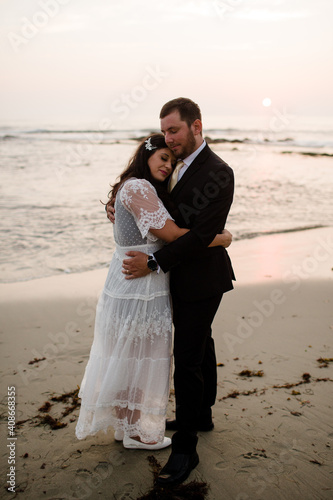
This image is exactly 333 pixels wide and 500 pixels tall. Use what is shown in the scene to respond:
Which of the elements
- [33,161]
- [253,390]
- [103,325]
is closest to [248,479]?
[253,390]

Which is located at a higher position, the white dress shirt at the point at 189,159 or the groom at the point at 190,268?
the white dress shirt at the point at 189,159

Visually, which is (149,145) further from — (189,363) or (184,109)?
(189,363)

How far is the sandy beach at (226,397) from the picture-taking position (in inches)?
109

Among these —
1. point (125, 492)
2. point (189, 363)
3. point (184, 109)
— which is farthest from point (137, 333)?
point (184, 109)

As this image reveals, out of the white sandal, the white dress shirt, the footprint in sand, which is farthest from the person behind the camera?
the white sandal

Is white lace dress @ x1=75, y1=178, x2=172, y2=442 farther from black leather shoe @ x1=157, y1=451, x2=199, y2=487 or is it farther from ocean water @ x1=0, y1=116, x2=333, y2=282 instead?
ocean water @ x1=0, y1=116, x2=333, y2=282

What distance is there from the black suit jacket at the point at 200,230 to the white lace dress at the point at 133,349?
154 mm

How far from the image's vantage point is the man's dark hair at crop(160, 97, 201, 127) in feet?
9.32

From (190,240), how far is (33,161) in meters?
17.8

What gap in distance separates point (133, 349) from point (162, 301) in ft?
1.15

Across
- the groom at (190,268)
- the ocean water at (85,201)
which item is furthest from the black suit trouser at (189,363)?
the ocean water at (85,201)

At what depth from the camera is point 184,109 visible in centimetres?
285

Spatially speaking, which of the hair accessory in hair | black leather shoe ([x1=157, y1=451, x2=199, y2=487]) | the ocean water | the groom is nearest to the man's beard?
the groom

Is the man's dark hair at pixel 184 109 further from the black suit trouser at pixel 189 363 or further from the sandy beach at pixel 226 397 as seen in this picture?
the sandy beach at pixel 226 397
